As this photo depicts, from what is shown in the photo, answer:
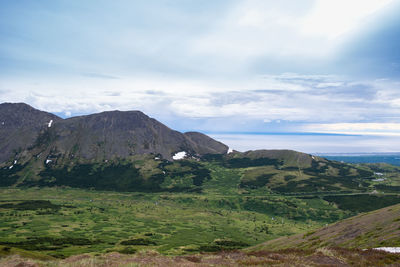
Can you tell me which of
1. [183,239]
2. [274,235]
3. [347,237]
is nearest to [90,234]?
[183,239]

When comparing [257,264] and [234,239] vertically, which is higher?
[257,264]

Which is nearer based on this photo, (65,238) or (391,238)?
(391,238)

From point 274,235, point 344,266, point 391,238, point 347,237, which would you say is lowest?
point 274,235

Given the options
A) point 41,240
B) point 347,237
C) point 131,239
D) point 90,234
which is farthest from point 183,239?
point 347,237

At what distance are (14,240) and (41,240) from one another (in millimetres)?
13989

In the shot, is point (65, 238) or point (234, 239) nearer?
point (65, 238)

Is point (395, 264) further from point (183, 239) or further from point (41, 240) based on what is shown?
point (41, 240)

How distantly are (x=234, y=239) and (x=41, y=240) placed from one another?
362 ft

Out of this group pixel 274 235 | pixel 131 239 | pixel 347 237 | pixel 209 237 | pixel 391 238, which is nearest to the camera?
pixel 391 238

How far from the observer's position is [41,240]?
151 m

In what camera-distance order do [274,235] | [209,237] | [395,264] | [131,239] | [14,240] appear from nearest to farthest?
1. [395,264]
2. [14,240]
3. [131,239]
4. [209,237]
5. [274,235]

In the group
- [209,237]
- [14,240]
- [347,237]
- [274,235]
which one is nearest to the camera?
[347,237]

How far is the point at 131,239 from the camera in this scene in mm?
163875

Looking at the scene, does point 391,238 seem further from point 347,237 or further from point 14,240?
point 14,240
